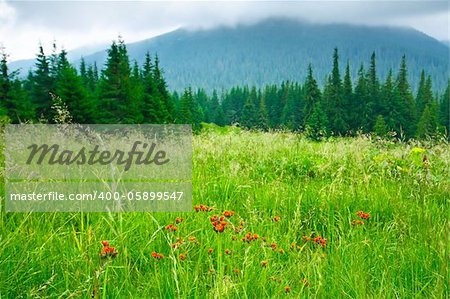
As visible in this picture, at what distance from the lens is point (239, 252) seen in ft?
8.14

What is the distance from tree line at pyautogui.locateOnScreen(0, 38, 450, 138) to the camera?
32297 mm

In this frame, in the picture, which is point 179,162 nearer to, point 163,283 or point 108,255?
point 163,283

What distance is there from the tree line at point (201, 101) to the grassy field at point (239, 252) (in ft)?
7.82

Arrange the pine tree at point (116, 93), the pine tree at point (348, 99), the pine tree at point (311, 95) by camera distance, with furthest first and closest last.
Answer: the pine tree at point (348, 99) < the pine tree at point (311, 95) < the pine tree at point (116, 93)

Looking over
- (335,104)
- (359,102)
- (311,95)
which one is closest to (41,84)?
(311,95)

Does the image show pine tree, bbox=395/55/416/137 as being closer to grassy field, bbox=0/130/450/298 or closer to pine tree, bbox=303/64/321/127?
pine tree, bbox=303/64/321/127

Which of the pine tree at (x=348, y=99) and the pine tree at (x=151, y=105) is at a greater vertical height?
the pine tree at (x=151, y=105)

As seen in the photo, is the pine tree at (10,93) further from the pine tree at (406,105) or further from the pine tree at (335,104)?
the pine tree at (406,105)

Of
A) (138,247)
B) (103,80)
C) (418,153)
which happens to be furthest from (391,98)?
(138,247)

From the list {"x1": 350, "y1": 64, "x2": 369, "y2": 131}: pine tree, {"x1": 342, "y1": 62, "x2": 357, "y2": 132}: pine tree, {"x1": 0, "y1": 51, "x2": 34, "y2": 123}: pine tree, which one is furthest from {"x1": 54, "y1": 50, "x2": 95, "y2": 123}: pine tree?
{"x1": 350, "y1": 64, "x2": 369, "y2": 131}: pine tree

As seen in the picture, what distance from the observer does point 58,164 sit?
4.21 m

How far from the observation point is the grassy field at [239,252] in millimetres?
2072

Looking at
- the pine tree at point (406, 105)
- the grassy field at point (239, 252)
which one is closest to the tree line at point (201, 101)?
the pine tree at point (406, 105)

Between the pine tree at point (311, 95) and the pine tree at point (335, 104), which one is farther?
the pine tree at point (335, 104)
